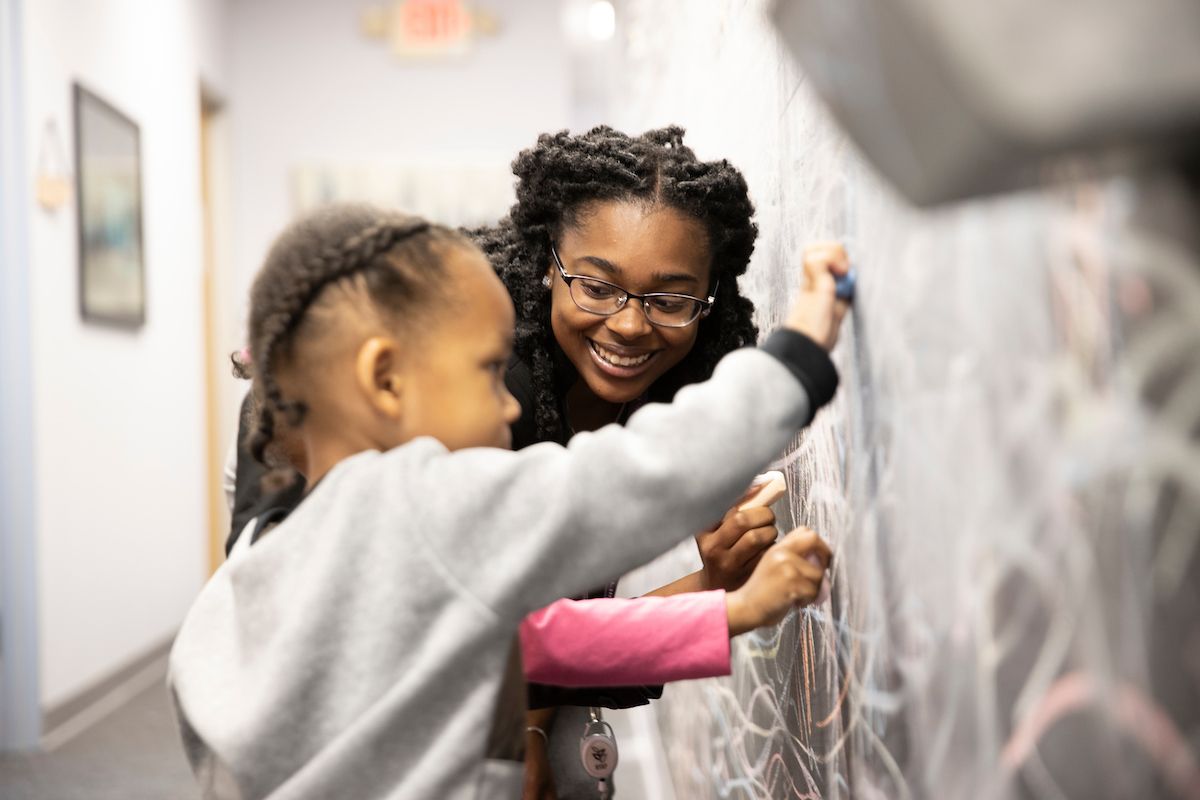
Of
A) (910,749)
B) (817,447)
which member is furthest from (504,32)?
(910,749)

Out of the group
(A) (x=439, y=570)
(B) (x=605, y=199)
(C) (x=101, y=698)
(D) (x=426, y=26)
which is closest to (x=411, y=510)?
(A) (x=439, y=570)

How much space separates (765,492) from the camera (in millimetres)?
1061

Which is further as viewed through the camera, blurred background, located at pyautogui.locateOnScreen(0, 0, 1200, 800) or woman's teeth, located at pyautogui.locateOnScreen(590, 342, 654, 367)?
woman's teeth, located at pyautogui.locateOnScreen(590, 342, 654, 367)

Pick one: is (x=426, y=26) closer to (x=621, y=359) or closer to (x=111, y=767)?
(x=111, y=767)

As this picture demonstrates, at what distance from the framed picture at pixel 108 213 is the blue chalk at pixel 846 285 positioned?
2.60m

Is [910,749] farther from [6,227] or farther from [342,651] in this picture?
[6,227]

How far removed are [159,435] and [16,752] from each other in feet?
4.01

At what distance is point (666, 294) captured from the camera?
3.68 feet

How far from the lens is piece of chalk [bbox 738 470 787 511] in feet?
3.44

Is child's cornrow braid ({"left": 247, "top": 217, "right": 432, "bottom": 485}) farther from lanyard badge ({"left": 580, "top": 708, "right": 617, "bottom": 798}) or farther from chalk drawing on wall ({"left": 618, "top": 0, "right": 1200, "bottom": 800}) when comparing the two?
lanyard badge ({"left": 580, "top": 708, "right": 617, "bottom": 798})

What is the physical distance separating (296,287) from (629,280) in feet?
1.38

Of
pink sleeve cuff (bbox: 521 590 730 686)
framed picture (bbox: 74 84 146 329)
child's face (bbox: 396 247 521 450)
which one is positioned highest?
framed picture (bbox: 74 84 146 329)

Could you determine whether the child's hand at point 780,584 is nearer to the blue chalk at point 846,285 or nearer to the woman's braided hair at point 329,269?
the blue chalk at point 846,285

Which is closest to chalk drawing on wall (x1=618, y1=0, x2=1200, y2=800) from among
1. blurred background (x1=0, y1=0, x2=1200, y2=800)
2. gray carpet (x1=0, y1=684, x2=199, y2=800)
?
blurred background (x1=0, y1=0, x2=1200, y2=800)
